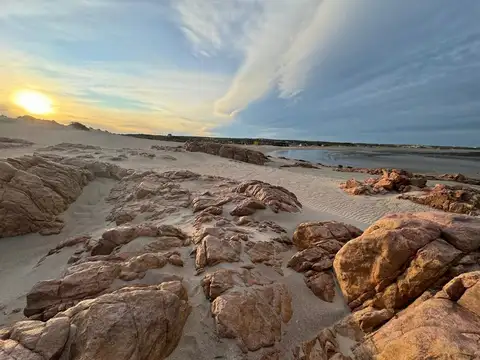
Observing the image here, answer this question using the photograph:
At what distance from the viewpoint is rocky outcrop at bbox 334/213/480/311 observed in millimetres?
3961

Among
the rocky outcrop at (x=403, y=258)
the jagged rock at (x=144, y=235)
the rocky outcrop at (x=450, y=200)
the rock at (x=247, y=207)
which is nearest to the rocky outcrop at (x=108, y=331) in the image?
the jagged rock at (x=144, y=235)

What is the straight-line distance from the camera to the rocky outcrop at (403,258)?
156 inches

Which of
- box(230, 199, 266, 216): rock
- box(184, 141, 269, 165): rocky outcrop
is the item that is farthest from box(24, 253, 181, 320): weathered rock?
box(184, 141, 269, 165): rocky outcrop

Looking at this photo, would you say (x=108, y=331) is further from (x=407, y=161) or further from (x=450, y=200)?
(x=407, y=161)

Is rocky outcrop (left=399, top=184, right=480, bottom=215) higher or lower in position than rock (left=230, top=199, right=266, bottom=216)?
lower

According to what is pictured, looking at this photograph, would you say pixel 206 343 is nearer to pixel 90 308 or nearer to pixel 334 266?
pixel 90 308

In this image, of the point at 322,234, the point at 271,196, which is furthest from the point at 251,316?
the point at 271,196

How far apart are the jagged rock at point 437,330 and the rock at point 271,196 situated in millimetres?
4710

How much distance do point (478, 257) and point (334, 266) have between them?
2.15 metres

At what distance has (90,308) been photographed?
3.55 metres

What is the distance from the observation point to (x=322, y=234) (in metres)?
6.24

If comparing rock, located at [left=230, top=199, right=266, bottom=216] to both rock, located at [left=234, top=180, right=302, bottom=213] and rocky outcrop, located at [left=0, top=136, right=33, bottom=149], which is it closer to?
rock, located at [left=234, top=180, right=302, bottom=213]

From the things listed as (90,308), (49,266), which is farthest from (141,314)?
(49,266)

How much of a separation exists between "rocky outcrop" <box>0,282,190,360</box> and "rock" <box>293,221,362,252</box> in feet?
10.8
